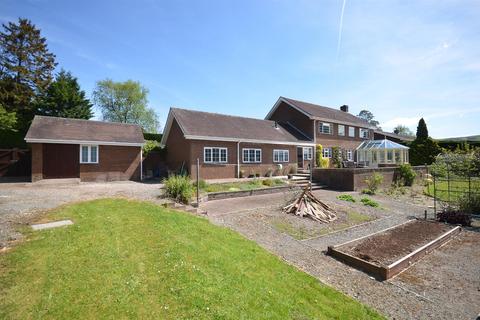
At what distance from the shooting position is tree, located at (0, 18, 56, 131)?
27.0 meters

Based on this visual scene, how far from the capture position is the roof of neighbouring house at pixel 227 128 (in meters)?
18.9

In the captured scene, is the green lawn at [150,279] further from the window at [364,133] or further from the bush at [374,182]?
the window at [364,133]

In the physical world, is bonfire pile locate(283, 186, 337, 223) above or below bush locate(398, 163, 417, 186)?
below

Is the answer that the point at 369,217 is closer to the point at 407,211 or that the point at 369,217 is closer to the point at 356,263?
the point at 407,211

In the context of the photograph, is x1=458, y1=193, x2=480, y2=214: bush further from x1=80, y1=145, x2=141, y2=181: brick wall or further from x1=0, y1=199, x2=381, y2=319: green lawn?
x1=80, y1=145, x2=141, y2=181: brick wall

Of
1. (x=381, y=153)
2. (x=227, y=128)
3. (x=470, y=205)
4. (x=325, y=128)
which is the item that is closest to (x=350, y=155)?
(x=381, y=153)

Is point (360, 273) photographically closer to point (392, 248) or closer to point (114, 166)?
point (392, 248)

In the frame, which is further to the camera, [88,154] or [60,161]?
[88,154]

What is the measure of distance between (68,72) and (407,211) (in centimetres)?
4051

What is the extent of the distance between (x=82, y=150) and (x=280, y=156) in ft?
52.9

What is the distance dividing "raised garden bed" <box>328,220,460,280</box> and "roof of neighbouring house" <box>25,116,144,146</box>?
16.8 meters

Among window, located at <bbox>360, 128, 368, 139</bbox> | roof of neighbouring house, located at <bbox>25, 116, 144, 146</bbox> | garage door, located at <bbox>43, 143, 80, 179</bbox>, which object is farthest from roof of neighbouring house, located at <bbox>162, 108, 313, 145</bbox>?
window, located at <bbox>360, 128, 368, 139</bbox>

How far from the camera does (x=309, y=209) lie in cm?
1063

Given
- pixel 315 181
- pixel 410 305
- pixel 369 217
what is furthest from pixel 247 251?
pixel 315 181
